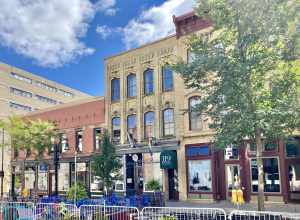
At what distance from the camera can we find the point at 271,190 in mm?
22812

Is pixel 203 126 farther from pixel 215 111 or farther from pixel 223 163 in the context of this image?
pixel 215 111

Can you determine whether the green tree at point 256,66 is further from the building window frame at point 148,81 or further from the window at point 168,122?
the building window frame at point 148,81

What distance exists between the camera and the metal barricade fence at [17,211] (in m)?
14.5

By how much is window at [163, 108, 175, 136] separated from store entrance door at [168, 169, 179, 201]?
9.40ft

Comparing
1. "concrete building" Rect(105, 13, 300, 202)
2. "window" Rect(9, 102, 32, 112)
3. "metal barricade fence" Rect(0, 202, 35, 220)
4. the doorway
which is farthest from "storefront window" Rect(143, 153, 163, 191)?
"window" Rect(9, 102, 32, 112)

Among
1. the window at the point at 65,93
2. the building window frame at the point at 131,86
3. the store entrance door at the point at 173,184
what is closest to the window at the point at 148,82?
the building window frame at the point at 131,86

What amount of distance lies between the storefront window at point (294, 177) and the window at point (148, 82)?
12376 mm

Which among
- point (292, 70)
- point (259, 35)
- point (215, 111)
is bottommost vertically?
point (215, 111)

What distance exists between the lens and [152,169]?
94.7 ft

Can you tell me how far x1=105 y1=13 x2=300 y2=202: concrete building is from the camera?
23098 mm

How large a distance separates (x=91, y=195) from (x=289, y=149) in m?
17.1

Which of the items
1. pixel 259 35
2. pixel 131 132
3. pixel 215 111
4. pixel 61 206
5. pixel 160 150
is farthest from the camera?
pixel 131 132

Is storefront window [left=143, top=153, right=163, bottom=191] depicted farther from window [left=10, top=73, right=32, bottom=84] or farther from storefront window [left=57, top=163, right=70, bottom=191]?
window [left=10, top=73, right=32, bottom=84]

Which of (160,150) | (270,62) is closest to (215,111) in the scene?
(270,62)
